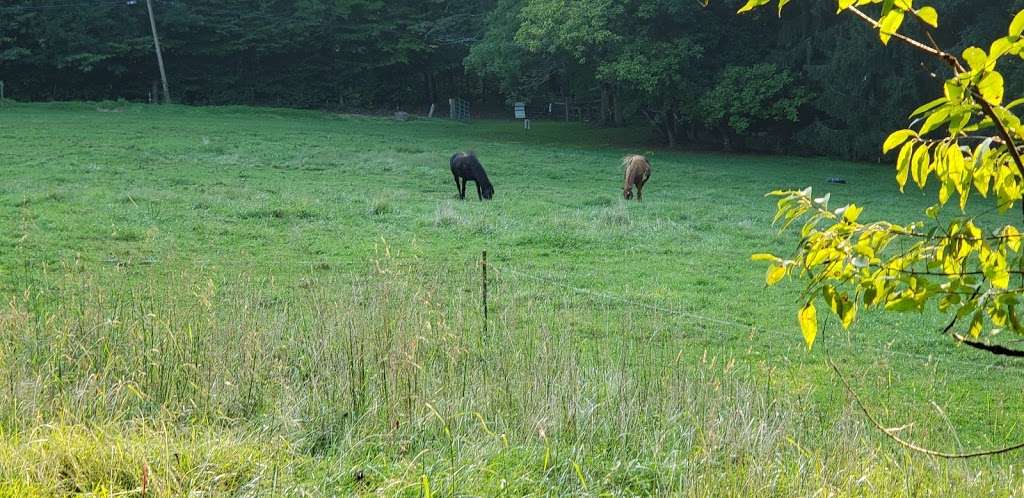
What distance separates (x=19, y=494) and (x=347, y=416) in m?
1.78

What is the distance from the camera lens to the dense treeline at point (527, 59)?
2991 cm

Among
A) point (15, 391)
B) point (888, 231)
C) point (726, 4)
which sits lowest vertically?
point (15, 391)

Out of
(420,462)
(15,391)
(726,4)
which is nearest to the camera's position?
(420,462)

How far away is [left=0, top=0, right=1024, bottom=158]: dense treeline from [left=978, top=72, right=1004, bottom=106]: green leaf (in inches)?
618

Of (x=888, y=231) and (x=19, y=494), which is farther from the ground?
(x=888, y=231)

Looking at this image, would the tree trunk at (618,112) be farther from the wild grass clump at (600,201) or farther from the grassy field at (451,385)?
the grassy field at (451,385)

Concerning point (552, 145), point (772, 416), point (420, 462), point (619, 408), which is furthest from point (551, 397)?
point (552, 145)

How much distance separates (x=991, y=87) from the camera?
217cm

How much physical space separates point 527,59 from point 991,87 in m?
34.1

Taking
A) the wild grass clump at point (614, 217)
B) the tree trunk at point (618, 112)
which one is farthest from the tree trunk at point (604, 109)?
the wild grass clump at point (614, 217)

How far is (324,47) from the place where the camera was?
51.1 m

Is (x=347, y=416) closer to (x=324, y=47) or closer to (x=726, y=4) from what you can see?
(x=726, y=4)

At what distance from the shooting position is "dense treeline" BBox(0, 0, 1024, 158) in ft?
98.1

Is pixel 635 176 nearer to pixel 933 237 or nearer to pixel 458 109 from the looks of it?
pixel 933 237
